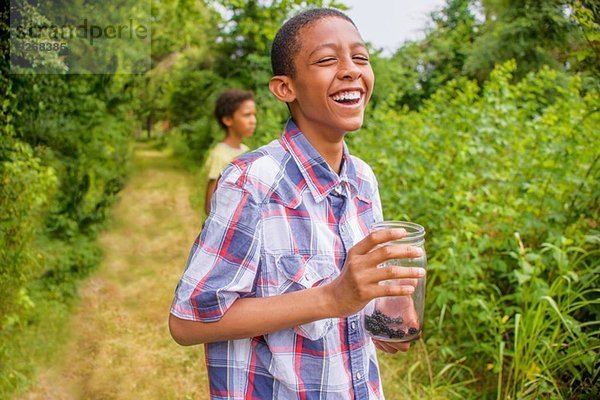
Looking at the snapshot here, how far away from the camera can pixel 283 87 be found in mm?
1311

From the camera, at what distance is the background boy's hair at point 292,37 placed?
49.9 inches

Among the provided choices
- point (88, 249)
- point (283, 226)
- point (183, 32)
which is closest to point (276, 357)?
point (283, 226)

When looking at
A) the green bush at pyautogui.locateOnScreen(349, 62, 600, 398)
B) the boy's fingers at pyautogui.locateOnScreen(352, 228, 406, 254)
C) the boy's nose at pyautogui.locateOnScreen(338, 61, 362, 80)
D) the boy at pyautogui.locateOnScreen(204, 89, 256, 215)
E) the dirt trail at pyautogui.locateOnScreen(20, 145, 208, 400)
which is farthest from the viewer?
the boy at pyautogui.locateOnScreen(204, 89, 256, 215)

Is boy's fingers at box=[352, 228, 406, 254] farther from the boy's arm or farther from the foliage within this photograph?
the foliage

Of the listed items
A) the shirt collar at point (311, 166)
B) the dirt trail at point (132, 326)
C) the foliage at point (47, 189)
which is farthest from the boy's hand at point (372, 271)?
the dirt trail at point (132, 326)

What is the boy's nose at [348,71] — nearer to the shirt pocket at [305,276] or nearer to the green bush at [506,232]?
the shirt pocket at [305,276]

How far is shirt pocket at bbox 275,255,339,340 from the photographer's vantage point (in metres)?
1.16

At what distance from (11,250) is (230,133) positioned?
5.70 ft

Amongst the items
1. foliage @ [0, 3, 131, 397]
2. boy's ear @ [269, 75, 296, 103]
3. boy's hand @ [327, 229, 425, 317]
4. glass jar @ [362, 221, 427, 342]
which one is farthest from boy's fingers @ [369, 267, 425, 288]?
foliage @ [0, 3, 131, 397]

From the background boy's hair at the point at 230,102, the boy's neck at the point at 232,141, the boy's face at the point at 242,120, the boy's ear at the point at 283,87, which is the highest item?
the background boy's hair at the point at 230,102

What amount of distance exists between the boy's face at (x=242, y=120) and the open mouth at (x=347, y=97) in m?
2.74

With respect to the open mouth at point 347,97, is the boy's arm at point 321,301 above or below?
below

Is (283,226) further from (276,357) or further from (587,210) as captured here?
(587,210)

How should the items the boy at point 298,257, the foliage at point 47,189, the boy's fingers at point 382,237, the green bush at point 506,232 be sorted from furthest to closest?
1. the foliage at point 47,189
2. the green bush at point 506,232
3. the boy at point 298,257
4. the boy's fingers at point 382,237
